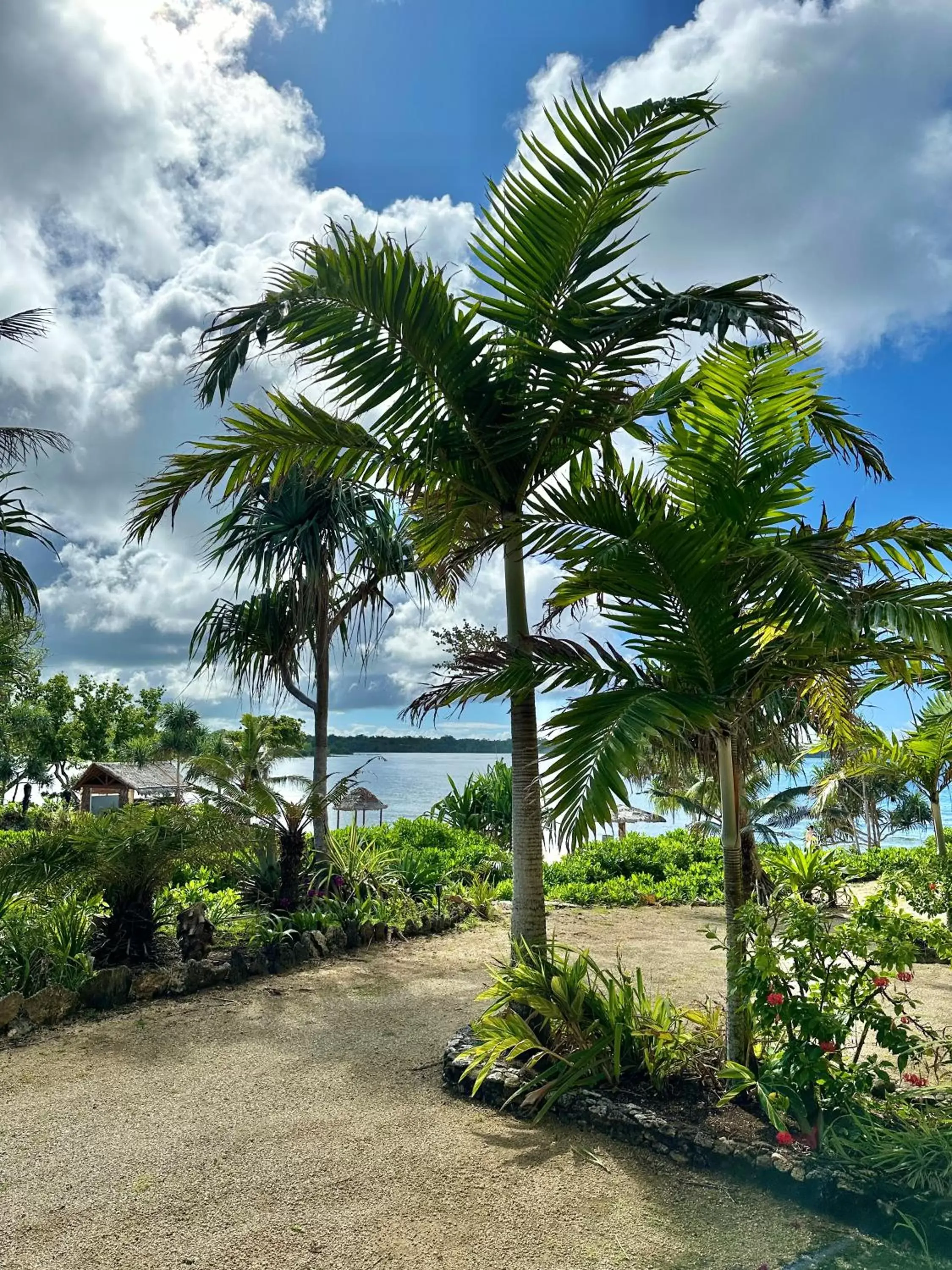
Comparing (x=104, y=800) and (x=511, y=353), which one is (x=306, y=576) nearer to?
(x=511, y=353)

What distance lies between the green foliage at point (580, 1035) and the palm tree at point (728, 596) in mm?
360

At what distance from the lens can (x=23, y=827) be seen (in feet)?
78.7

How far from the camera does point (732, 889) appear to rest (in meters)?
4.07

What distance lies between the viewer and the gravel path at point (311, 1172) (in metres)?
2.99

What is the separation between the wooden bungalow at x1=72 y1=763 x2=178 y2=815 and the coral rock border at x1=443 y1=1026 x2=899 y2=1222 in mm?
33171

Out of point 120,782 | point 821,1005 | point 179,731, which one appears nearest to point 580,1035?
point 821,1005

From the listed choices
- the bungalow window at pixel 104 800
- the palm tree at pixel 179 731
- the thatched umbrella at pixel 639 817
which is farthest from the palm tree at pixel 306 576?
the palm tree at pixel 179 731

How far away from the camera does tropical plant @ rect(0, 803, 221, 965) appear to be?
6.45 m

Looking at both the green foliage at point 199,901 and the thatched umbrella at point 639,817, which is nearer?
the green foliage at point 199,901

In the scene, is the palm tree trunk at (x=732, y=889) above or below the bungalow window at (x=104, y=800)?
below

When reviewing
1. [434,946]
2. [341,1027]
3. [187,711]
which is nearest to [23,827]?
[434,946]

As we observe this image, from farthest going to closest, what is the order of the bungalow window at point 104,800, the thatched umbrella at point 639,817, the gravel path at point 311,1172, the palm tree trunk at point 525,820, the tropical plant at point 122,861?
the bungalow window at point 104,800, the thatched umbrella at point 639,817, the tropical plant at point 122,861, the palm tree trunk at point 525,820, the gravel path at point 311,1172

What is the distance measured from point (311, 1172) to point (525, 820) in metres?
2.21

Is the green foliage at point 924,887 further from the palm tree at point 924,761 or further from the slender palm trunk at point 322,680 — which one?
the slender palm trunk at point 322,680
